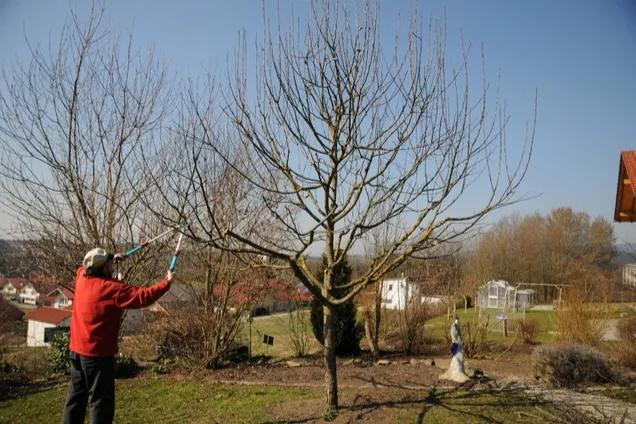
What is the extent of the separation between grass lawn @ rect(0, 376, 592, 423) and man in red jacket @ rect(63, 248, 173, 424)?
1660mm

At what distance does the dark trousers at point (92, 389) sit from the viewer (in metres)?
3.95

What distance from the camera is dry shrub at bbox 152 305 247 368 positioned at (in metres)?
8.88

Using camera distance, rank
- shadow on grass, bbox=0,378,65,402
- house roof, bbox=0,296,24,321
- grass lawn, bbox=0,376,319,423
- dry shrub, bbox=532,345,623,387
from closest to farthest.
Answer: grass lawn, bbox=0,376,319,423, shadow on grass, bbox=0,378,65,402, dry shrub, bbox=532,345,623,387, house roof, bbox=0,296,24,321

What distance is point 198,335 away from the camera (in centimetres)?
915

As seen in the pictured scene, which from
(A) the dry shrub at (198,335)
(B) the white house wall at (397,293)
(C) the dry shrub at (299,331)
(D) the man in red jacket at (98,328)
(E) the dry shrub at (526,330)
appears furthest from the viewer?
(E) the dry shrub at (526,330)

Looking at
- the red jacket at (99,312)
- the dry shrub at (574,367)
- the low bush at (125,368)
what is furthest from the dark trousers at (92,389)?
the dry shrub at (574,367)

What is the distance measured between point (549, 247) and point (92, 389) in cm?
3317

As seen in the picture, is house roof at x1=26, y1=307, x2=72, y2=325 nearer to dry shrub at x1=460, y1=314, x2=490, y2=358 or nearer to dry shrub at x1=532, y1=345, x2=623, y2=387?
dry shrub at x1=460, y1=314, x2=490, y2=358

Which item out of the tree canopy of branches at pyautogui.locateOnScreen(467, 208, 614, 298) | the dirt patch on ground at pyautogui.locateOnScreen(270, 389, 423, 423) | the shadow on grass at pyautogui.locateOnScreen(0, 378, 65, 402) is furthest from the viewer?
the tree canopy of branches at pyautogui.locateOnScreen(467, 208, 614, 298)

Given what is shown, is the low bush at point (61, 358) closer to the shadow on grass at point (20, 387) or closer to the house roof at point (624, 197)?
the shadow on grass at point (20, 387)

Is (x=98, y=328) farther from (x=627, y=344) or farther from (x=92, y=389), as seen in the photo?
(x=627, y=344)

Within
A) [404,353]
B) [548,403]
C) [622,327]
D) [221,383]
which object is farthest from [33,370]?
[622,327]

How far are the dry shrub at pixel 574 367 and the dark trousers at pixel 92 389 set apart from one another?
23.9 feet

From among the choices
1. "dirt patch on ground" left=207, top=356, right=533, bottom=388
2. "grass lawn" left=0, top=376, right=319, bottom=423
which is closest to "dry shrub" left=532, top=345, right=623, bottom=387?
"dirt patch on ground" left=207, top=356, right=533, bottom=388
